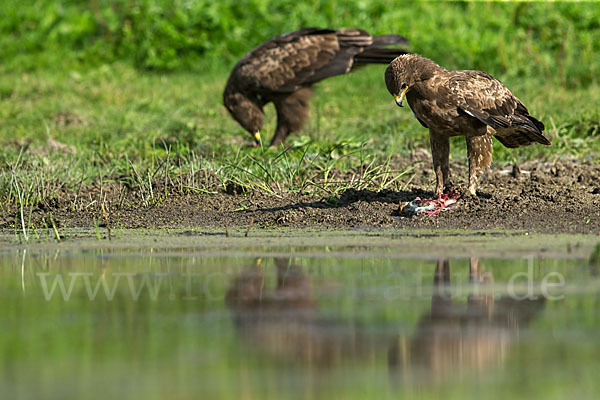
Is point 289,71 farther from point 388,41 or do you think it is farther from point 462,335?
point 462,335

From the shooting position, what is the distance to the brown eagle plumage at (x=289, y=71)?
10.9m

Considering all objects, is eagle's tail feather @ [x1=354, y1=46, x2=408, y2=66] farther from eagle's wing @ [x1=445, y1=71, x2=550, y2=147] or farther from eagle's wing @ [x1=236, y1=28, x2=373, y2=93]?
eagle's wing @ [x1=445, y1=71, x2=550, y2=147]

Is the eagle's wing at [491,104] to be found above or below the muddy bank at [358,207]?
above

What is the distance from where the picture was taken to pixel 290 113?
1094 centimetres

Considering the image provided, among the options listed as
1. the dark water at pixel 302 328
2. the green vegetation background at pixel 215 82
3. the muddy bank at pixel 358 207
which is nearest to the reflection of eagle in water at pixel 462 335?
the dark water at pixel 302 328

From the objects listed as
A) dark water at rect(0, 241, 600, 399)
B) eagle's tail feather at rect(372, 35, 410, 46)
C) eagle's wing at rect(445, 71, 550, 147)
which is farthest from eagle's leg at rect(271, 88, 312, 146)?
dark water at rect(0, 241, 600, 399)

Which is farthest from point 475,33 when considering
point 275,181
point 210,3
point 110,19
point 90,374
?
point 90,374

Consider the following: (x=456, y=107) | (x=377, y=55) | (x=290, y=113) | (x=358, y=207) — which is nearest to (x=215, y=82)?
(x=290, y=113)

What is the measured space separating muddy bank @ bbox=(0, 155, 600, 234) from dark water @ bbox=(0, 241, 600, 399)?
151 centimetres

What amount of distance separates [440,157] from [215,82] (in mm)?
7585

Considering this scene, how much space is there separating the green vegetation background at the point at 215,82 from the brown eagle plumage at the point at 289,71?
1.03 ft

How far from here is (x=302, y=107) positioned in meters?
11.0

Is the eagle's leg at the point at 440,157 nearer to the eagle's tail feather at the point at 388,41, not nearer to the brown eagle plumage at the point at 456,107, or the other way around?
the brown eagle plumage at the point at 456,107

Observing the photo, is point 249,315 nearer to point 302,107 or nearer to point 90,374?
point 90,374
